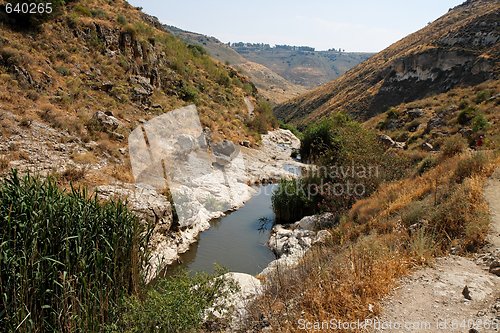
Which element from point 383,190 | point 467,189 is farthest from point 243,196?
point 467,189

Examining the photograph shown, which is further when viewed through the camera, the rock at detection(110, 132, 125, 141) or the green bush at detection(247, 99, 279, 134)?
the green bush at detection(247, 99, 279, 134)

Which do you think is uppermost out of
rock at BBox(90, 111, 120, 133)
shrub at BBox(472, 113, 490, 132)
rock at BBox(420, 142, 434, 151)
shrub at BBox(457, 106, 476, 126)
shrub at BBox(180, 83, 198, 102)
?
shrub at BBox(180, 83, 198, 102)

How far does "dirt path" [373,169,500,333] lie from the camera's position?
4426mm

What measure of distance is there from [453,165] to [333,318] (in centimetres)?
824

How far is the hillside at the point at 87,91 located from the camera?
1370 centimetres

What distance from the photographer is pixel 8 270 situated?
4926 mm

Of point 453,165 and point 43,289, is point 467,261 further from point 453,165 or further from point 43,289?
point 43,289

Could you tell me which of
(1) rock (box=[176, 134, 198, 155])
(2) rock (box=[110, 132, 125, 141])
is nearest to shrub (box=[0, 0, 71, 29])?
(2) rock (box=[110, 132, 125, 141])

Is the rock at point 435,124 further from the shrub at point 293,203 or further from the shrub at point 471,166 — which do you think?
the shrub at point 471,166

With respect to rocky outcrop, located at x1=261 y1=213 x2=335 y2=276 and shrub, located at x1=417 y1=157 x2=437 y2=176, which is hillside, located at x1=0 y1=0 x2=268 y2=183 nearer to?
rocky outcrop, located at x1=261 y1=213 x2=335 y2=276

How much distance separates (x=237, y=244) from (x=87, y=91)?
1352 centimetres

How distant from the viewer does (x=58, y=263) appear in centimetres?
534

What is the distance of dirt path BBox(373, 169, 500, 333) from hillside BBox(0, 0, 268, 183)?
422 inches

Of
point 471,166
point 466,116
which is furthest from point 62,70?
point 466,116
